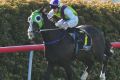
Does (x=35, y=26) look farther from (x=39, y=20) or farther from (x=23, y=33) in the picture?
(x=23, y=33)

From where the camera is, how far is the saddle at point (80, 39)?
9750 millimetres

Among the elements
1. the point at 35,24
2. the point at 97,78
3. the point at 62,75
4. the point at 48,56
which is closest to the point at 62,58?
the point at 48,56

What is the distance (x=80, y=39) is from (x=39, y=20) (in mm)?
1132

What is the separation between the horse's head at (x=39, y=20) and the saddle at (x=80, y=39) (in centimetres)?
52

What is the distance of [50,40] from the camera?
30.5 ft

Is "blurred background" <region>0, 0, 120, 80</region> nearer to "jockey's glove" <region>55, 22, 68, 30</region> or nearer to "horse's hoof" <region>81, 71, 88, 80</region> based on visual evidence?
"horse's hoof" <region>81, 71, 88, 80</region>

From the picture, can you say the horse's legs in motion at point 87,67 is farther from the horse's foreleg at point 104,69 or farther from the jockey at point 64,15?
the jockey at point 64,15

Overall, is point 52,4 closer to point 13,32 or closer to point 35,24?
point 35,24

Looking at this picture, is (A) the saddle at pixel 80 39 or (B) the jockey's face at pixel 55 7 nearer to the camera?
(B) the jockey's face at pixel 55 7

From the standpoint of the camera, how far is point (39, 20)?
30.0 feet

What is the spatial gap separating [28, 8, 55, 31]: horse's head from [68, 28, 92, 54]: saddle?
52cm

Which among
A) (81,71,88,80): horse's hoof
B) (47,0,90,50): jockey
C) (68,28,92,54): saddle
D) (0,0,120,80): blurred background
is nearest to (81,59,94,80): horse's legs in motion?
(81,71,88,80): horse's hoof

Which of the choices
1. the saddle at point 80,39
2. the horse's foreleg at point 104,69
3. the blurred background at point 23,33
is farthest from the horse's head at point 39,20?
the horse's foreleg at point 104,69

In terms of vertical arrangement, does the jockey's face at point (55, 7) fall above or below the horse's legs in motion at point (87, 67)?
above
